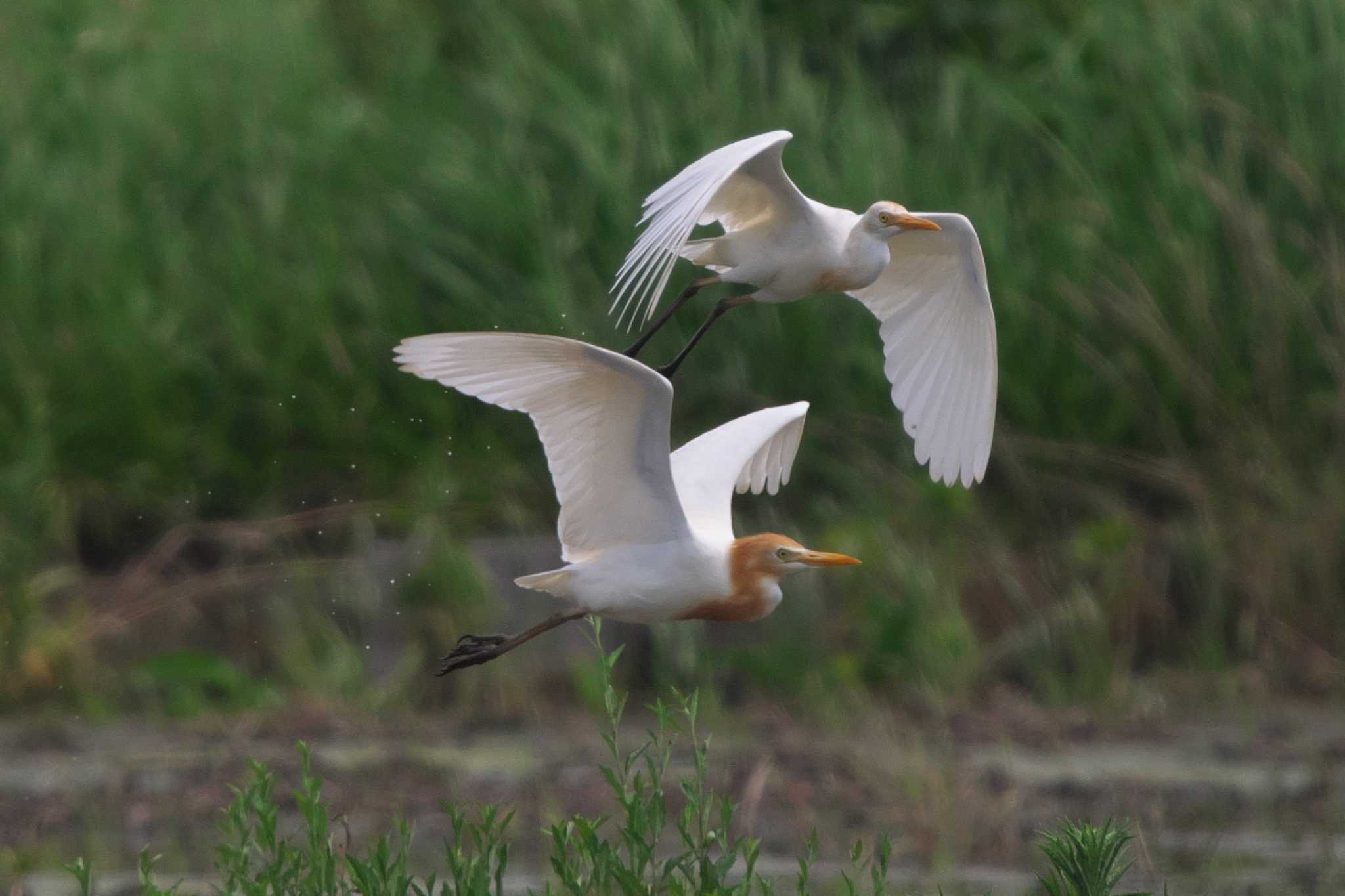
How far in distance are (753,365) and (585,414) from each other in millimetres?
4119

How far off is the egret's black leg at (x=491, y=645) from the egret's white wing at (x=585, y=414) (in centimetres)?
14

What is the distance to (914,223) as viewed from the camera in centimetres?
346

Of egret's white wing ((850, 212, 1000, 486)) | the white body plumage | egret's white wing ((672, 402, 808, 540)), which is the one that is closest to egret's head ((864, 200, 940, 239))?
egret's white wing ((850, 212, 1000, 486))

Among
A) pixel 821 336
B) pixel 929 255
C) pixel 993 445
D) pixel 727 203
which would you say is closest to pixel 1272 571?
pixel 993 445

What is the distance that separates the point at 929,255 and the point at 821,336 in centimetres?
345

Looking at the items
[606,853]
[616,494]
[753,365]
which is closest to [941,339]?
[616,494]

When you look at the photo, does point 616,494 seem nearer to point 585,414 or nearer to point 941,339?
point 585,414

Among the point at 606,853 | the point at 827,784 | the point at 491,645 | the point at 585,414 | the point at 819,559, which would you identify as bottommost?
the point at 827,784

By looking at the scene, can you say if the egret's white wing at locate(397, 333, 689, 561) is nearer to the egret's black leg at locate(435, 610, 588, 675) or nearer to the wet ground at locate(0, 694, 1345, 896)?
the egret's black leg at locate(435, 610, 588, 675)

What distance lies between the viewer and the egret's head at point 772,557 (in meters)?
3.47

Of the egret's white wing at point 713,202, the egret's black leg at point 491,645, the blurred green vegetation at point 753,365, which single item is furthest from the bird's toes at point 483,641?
the blurred green vegetation at point 753,365

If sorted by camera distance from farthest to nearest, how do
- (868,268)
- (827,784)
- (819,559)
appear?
1. (827,784)
2. (819,559)
3. (868,268)

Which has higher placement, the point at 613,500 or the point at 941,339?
the point at 941,339

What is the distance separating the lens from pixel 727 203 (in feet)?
12.1
